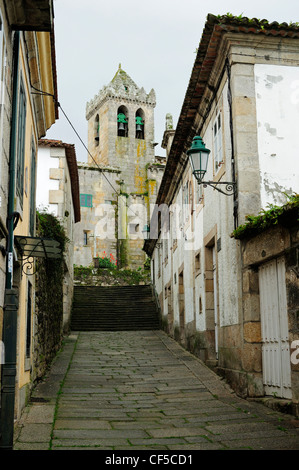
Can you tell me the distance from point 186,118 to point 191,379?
591 cm

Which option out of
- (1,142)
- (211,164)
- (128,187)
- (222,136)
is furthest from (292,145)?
(128,187)

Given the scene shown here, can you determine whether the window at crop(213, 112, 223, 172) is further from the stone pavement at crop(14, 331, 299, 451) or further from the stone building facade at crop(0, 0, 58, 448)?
the stone pavement at crop(14, 331, 299, 451)

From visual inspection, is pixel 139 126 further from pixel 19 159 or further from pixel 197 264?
pixel 19 159

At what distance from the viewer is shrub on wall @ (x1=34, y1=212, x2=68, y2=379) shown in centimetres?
977

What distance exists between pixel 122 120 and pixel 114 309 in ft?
87.7

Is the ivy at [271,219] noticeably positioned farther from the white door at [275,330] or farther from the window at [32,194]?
the window at [32,194]

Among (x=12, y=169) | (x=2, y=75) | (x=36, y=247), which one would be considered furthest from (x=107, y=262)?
(x=2, y=75)

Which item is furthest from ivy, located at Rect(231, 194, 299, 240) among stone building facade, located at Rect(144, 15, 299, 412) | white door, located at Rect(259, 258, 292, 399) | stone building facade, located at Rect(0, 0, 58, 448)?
stone building facade, located at Rect(0, 0, 58, 448)

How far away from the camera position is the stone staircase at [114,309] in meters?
20.5

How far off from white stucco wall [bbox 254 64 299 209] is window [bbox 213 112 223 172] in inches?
47.8

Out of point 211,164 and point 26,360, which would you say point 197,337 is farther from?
point 26,360

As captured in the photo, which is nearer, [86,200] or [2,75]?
[2,75]

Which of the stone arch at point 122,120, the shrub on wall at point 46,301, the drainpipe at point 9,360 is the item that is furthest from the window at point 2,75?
the stone arch at point 122,120

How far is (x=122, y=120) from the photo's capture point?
150ft
